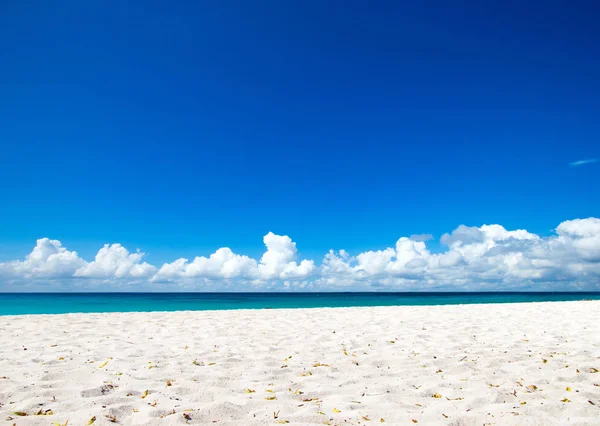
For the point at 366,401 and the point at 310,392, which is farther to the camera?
the point at 310,392

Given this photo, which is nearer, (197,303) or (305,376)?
(305,376)

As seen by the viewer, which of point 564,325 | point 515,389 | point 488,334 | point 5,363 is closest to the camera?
point 515,389

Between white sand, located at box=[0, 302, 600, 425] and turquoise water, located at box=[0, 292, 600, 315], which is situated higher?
white sand, located at box=[0, 302, 600, 425]

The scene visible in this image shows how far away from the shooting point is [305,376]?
5629mm

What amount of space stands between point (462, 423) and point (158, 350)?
5.87m

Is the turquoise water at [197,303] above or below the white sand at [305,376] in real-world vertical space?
below

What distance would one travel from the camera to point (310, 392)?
488cm

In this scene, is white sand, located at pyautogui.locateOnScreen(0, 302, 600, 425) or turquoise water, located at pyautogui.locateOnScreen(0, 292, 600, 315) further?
turquoise water, located at pyautogui.locateOnScreen(0, 292, 600, 315)

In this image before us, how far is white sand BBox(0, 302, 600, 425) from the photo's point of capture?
4156mm

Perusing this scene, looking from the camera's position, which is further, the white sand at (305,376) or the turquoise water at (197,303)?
the turquoise water at (197,303)

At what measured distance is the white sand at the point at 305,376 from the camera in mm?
4156

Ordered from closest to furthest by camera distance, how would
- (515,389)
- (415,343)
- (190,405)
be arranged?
1. (190,405)
2. (515,389)
3. (415,343)

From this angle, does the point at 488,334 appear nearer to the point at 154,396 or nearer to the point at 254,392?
the point at 254,392

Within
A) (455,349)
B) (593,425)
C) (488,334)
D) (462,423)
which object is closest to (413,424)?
(462,423)
